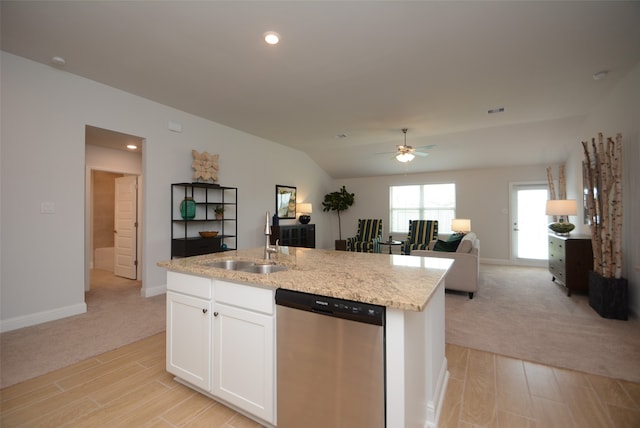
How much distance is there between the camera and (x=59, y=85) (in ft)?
10.5

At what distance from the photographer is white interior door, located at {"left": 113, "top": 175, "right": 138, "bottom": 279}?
16.9ft

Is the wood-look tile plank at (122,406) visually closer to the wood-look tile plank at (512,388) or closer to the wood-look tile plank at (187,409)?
the wood-look tile plank at (187,409)

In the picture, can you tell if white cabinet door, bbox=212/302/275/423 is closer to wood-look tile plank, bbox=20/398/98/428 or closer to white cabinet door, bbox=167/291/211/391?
white cabinet door, bbox=167/291/211/391

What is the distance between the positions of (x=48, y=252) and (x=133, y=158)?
2.36 m

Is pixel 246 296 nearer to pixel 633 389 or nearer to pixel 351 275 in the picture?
pixel 351 275

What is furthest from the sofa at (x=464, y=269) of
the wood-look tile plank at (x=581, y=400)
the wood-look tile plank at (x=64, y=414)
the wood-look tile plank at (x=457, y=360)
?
the wood-look tile plank at (x=64, y=414)

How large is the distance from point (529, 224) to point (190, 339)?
24.1 feet

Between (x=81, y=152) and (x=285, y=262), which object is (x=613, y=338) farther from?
(x=81, y=152)

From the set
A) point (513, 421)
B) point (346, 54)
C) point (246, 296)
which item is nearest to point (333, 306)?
point (246, 296)

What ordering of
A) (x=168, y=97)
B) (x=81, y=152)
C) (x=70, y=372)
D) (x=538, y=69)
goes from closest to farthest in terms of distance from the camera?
(x=70, y=372) < (x=538, y=69) < (x=81, y=152) < (x=168, y=97)

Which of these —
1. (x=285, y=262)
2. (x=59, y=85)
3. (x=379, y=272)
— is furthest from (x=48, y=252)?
(x=379, y=272)

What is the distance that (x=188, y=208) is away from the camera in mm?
4289

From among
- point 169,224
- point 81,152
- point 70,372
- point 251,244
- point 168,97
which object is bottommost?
point 70,372

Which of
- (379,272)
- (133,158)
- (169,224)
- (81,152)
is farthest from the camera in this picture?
(133,158)
